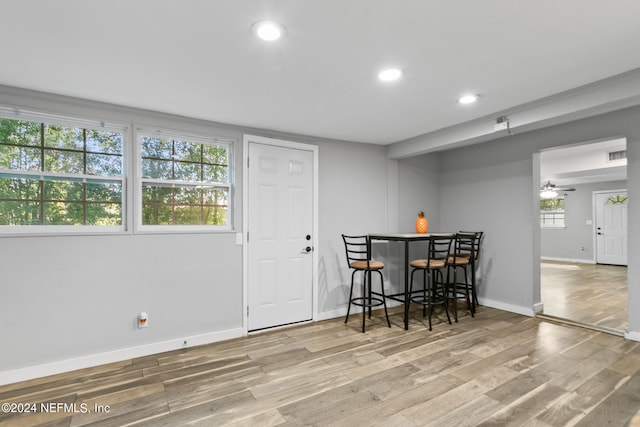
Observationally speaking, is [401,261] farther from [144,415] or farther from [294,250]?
[144,415]

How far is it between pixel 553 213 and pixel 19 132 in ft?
38.0

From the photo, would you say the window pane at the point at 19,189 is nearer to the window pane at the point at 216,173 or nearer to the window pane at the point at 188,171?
the window pane at the point at 188,171

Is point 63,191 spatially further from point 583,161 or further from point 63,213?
point 583,161

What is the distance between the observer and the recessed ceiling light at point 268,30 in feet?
5.84

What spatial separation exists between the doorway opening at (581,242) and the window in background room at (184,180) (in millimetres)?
3964

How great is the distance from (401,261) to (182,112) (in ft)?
11.2

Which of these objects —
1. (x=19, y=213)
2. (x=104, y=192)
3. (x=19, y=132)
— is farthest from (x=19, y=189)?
(x=104, y=192)

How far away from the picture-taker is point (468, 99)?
294 centimetres

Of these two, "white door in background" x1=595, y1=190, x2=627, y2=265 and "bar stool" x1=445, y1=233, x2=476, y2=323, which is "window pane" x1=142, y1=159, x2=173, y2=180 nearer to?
"bar stool" x1=445, y1=233, x2=476, y2=323

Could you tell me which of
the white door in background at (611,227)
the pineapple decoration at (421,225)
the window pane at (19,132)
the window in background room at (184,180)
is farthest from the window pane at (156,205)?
the white door in background at (611,227)

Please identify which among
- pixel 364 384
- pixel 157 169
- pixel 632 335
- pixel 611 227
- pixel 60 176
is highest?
pixel 157 169

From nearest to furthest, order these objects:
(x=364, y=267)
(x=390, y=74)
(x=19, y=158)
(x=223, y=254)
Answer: (x=390, y=74) < (x=19, y=158) < (x=223, y=254) < (x=364, y=267)

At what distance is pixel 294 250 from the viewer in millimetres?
3973

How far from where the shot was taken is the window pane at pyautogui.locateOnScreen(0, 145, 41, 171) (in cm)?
263
